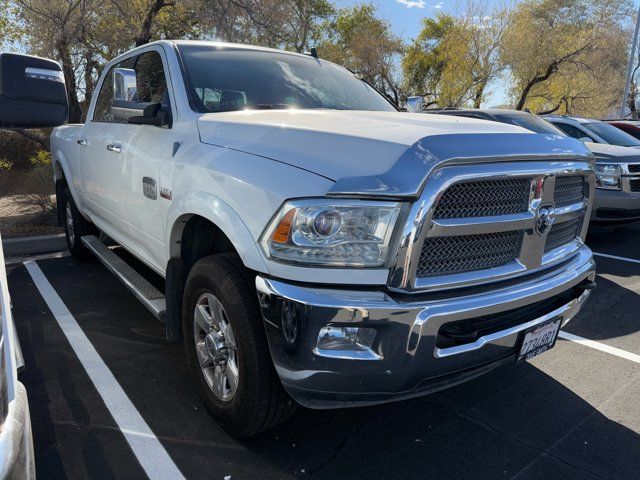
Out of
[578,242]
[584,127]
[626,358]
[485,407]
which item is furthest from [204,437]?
[584,127]

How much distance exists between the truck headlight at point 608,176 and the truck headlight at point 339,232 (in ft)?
20.8

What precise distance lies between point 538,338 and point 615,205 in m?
5.54

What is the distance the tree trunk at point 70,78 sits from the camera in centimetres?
980

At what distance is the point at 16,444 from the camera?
1.42m

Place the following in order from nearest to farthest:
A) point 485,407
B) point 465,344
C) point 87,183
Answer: point 465,344 → point 485,407 → point 87,183

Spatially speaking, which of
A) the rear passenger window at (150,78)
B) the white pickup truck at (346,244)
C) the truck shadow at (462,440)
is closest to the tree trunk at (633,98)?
the white pickup truck at (346,244)

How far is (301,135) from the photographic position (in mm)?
2342

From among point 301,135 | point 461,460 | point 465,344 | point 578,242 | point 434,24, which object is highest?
point 434,24

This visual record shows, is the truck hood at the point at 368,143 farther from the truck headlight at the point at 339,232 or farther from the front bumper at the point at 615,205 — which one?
the front bumper at the point at 615,205

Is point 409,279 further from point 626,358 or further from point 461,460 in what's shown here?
point 626,358

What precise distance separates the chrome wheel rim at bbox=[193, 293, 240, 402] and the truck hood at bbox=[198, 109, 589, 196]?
830mm

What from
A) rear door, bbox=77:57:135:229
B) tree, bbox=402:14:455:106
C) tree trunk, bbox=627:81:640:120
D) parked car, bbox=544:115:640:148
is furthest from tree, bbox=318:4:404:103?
rear door, bbox=77:57:135:229

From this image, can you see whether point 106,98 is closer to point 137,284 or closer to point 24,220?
point 137,284

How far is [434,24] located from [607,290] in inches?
1359
